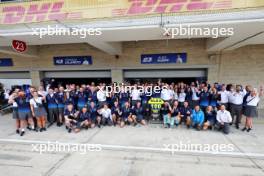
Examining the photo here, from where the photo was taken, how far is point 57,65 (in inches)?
387

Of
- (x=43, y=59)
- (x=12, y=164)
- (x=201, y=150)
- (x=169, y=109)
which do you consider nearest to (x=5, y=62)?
(x=43, y=59)

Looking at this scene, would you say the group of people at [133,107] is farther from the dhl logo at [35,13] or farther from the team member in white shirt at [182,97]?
the dhl logo at [35,13]

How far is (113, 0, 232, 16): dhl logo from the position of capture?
5836mm

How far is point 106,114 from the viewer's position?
6457mm

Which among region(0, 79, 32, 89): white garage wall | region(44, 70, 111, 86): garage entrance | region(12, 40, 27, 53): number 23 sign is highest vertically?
region(12, 40, 27, 53): number 23 sign

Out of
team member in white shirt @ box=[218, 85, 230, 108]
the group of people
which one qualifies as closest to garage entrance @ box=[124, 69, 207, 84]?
the group of people

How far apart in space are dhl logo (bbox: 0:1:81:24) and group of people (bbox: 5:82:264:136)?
117 inches

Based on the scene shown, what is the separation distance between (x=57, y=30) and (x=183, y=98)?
5.28 m

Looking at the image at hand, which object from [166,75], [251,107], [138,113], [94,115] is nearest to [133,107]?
[138,113]

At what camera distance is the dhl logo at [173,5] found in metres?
5.84

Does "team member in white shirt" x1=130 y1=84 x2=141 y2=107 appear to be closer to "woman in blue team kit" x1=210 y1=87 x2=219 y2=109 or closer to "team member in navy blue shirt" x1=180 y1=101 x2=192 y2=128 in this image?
"team member in navy blue shirt" x1=180 y1=101 x2=192 y2=128

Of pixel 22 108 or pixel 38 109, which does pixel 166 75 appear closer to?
pixel 38 109

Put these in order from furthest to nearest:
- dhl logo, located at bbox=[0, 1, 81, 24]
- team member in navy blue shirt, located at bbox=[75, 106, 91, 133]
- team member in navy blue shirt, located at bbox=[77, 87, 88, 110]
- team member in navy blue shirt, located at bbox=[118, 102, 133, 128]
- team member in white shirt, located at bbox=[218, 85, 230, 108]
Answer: dhl logo, located at bbox=[0, 1, 81, 24] < team member in navy blue shirt, located at bbox=[77, 87, 88, 110] < team member in navy blue shirt, located at bbox=[118, 102, 133, 128] < team member in white shirt, located at bbox=[218, 85, 230, 108] < team member in navy blue shirt, located at bbox=[75, 106, 91, 133]

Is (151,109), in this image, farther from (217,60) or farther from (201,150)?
(217,60)
